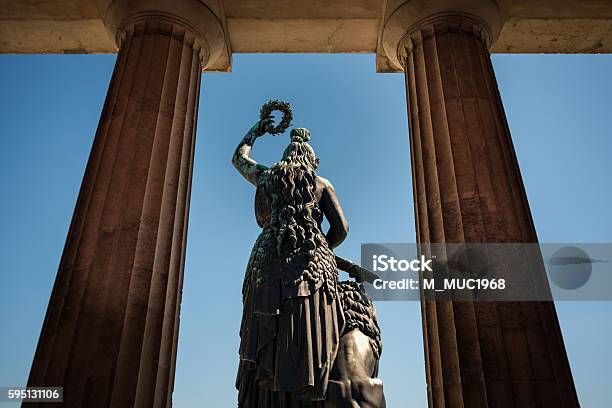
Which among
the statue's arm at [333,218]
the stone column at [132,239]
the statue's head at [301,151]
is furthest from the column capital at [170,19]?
the statue's arm at [333,218]

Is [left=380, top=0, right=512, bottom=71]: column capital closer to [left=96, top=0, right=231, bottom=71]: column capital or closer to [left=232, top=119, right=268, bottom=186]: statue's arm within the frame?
[left=96, top=0, right=231, bottom=71]: column capital

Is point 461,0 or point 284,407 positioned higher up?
point 461,0

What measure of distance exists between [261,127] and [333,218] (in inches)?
69.2

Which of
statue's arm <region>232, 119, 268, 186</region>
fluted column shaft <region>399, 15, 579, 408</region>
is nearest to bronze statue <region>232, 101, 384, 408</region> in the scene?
statue's arm <region>232, 119, 268, 186</region>

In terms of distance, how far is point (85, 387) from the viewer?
6.60 metres

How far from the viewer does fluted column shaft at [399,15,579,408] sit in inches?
257

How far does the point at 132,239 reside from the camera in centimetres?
771

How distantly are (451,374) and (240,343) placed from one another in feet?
10.1

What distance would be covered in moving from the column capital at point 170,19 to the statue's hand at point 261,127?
3933 millimetres

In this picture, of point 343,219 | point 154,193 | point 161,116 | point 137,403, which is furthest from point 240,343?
point 161,116

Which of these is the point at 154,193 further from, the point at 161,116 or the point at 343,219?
the point at 343,219

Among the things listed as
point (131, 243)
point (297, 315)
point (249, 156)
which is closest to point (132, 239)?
point (131, 243)

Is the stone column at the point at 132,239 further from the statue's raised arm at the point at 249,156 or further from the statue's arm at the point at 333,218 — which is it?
the statue's arm at the point at 333,218

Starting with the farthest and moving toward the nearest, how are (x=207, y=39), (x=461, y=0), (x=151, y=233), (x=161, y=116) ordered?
1. (x=207, y=39)
2. (x=461, y=0)
3. (x=161, y=116)
4. (x=151, y=233)
